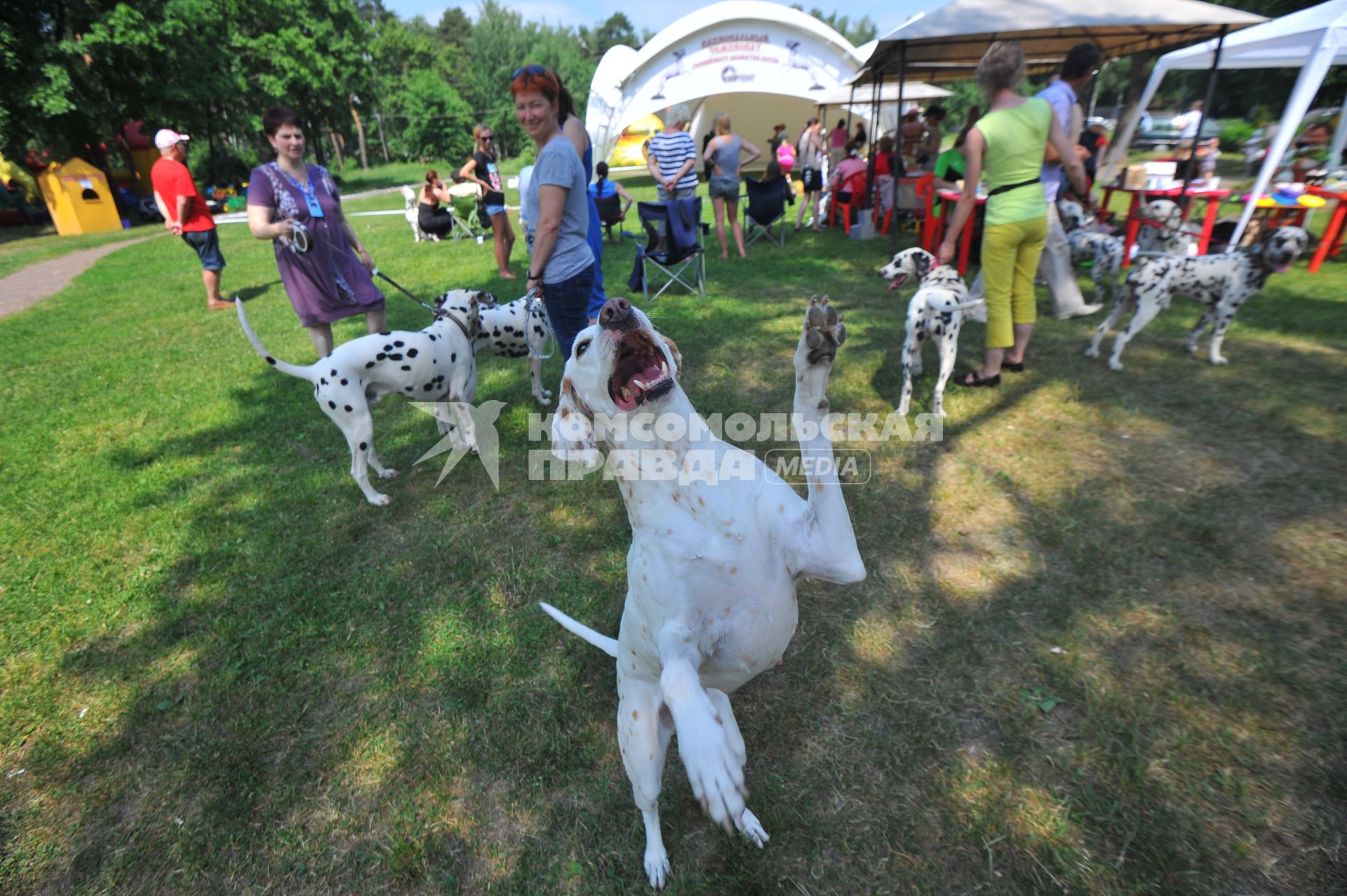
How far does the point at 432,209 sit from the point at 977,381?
1226 cm

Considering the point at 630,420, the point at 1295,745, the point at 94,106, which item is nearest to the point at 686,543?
the point at 630,420

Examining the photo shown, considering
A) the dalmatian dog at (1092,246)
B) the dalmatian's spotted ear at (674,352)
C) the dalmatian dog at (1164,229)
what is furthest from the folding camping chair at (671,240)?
the dalmatian's spotted ear at (674,352)

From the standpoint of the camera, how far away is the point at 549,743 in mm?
2611

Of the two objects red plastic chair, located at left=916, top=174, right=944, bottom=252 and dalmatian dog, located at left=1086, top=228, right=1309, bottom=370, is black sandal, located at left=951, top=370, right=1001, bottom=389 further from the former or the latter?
red plastic chair, located at left=916, top=174, right=944, bottom=252

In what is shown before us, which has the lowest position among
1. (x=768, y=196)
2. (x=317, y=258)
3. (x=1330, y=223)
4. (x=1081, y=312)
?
(x=1081, y=312)

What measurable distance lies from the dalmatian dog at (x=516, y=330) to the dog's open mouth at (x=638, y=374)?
134 inches

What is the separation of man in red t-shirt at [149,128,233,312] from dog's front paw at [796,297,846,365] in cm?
948

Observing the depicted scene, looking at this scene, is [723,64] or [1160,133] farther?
[1160,133]

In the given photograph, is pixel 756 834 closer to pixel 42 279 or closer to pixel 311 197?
pixel 311 197

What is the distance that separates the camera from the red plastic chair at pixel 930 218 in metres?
8.81

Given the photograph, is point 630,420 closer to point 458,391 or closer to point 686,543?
point 686,543

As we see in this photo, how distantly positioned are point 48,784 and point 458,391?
2905mm

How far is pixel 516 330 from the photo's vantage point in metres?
5.06

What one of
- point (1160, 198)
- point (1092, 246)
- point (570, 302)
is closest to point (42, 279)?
point (570, 302)
